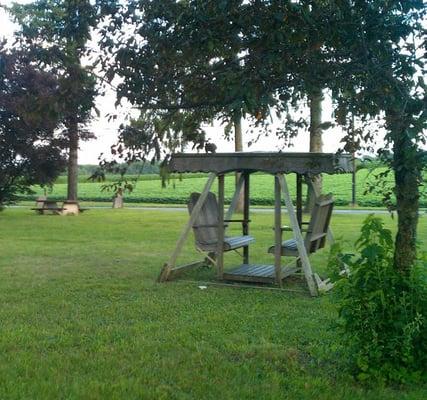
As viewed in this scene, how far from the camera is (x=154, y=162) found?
3783 mm

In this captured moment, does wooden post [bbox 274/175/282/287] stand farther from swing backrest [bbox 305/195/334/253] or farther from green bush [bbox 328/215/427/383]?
green bush [bbox 328/215/427/383]

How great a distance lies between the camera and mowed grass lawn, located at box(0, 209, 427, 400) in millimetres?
4457

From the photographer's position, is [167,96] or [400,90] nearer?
[400,90]

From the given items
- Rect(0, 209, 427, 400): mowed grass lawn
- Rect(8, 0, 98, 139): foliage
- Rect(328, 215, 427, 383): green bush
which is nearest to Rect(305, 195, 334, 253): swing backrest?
Rect(0, 209, 427, 400): mowed grass lawn

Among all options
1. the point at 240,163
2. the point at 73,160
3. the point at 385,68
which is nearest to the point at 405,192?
the point at 385,68

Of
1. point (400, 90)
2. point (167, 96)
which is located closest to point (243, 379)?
point (167, 96)

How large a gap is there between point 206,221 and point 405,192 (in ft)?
20.0

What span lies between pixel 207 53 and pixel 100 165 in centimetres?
94

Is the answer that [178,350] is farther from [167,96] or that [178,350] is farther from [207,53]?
[207,53]

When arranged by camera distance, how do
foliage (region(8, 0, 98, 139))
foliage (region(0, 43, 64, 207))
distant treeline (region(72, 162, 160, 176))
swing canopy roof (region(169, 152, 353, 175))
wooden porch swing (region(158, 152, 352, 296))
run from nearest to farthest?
foliage (region(8, 0, 98, 139)) < distant treeline (region(72, 162, 160, 176)) < swing canopy roof (region(169, 152, 353, 175)) < wooden porch swing (region(158, 152, 352, 296)) < foliage (region(0, 43, 64, 207))

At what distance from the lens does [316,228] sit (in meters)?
8.82

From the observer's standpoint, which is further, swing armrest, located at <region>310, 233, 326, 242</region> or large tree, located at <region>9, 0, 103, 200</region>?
swing armrest, located at <region>310, 233, 326, 242</region>

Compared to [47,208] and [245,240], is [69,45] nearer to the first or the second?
[245,240]

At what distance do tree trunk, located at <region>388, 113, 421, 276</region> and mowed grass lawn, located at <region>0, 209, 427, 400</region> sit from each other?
0.76m
